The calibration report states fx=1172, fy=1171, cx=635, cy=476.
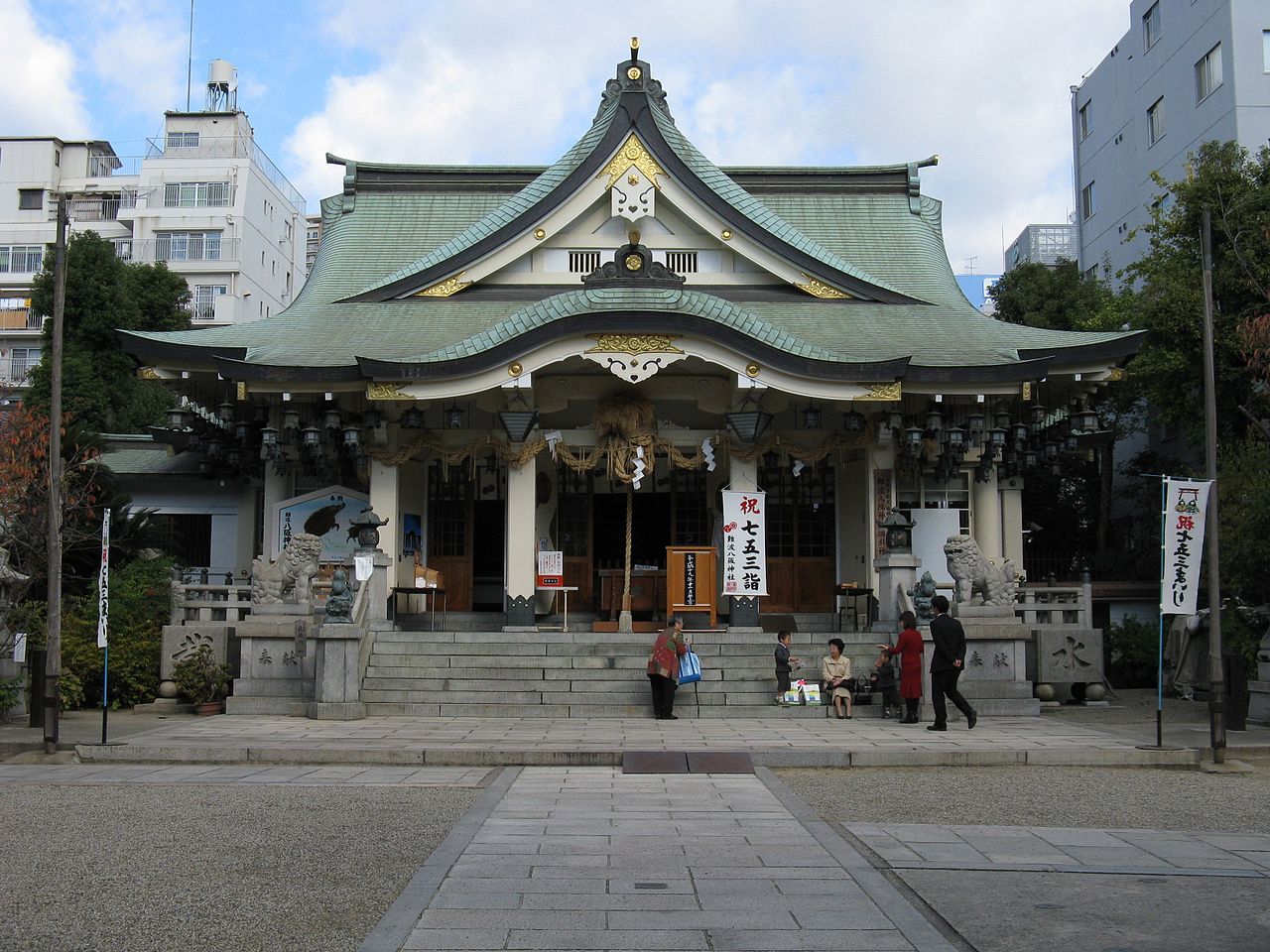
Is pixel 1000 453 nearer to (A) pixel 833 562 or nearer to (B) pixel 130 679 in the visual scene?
(A) pixel 833 562

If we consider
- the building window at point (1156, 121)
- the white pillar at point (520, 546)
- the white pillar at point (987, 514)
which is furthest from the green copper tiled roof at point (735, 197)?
the building window at point (1156, 121)

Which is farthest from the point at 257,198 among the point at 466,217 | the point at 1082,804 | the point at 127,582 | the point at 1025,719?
the point at 1082,804

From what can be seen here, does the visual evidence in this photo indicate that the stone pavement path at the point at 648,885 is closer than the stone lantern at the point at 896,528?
Yes

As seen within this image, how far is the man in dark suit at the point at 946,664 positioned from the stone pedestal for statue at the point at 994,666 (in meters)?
1.84

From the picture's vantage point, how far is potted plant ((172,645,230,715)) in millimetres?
17250

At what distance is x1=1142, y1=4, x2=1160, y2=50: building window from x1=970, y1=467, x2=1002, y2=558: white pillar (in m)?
20.3

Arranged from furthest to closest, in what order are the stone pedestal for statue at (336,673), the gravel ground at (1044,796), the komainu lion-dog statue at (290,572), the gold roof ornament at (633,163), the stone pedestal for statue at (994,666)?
the gold roof ornament at (633,163) < the komainu lion-dog statue at (290,572) < the stone pedestal for statue at (994,666) < the stone pedestal for statue at (336,673) < the gravel ground at (1044,796)

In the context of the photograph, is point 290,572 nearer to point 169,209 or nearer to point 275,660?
point 275,660

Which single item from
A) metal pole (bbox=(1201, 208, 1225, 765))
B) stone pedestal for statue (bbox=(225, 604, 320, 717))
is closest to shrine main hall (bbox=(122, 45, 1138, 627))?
stone pedestal for statue (bbox=(225, 604, 320, 717))

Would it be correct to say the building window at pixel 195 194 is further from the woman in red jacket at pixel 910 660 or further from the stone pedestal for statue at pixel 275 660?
the woman in red jacket at pixel 910 660

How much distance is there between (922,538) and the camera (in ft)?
71.7

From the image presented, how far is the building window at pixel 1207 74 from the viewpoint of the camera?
102 ft

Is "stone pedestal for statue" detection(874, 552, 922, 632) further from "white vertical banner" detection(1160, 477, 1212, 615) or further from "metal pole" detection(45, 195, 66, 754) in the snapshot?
"metal pole" detection(45, 195, 66, 754)

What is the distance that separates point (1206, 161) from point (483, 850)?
21591 mm
